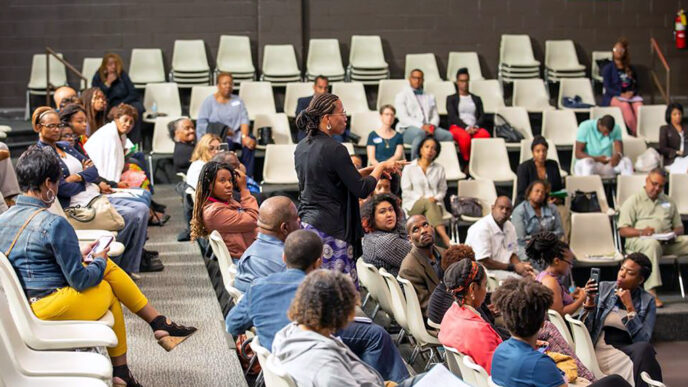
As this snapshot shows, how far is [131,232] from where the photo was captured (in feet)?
20.0

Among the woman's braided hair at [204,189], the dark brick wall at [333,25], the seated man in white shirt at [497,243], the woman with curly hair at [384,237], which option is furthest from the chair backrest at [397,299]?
the dark brick wall at [333,25]

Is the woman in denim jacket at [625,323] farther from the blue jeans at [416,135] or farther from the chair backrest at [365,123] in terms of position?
the chair backrest at [365,123]

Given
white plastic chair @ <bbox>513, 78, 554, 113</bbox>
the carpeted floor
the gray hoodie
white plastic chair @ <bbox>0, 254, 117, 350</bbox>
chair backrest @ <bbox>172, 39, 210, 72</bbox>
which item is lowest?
the carpeted floor

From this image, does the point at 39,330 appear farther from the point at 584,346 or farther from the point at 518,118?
the point at 518,118

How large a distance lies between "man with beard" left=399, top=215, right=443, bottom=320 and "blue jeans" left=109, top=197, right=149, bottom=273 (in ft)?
5.39

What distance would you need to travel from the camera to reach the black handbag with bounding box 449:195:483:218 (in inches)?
329

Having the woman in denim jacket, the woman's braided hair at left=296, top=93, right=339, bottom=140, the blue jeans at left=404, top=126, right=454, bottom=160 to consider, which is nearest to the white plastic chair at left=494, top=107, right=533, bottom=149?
the blue jeans at left=404, top=126, right=454, bottom=160

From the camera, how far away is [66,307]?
4.24m

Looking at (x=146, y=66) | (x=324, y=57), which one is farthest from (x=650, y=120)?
(x=146, y=66)

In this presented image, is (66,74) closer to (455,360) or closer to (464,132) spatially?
Result: (464,132)

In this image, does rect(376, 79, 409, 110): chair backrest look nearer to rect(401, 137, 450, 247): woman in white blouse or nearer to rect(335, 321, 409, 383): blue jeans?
rect(401, 137, 450, 247): woman in white blouse

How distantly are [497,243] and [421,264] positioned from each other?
5.72 ft

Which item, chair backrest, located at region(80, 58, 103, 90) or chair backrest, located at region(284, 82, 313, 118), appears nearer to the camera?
chair backrest, located at region(284, 82, 313, 118)

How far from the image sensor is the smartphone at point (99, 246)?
14.5 ft
